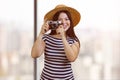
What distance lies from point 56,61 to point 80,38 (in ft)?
2.47

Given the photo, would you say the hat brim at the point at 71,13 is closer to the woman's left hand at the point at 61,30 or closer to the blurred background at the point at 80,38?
the woman's left hand at the point at 61,30

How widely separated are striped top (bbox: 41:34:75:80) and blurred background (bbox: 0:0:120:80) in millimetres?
697

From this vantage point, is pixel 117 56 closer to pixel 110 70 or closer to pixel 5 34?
pixel 110 70

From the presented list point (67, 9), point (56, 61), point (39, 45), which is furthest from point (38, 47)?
point (67, 9)

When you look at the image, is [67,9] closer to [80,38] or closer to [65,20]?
[65,20]

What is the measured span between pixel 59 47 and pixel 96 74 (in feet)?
2.78

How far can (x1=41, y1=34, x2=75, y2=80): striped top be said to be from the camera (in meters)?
1.54

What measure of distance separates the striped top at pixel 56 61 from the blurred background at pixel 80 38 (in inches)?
27.5

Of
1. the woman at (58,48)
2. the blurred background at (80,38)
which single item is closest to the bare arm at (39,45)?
the woman at (58,48)

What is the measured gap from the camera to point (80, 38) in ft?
7.43

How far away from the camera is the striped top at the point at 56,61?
1545 mm

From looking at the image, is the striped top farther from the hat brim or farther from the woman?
the hat brim

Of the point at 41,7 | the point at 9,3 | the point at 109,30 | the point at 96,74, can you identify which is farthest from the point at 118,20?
the point at 9,3

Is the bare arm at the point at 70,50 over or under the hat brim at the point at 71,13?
under
